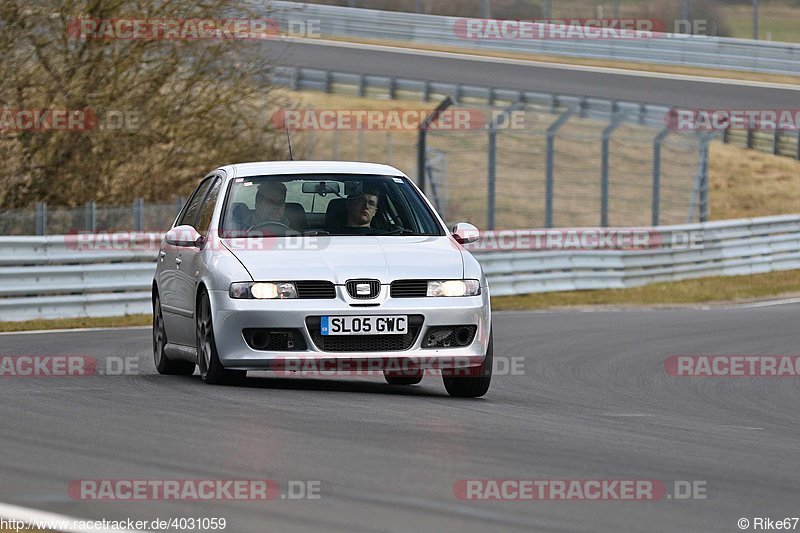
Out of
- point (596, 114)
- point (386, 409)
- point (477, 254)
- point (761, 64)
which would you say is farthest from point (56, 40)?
point (761, 64)

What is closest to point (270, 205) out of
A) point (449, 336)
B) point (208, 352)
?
point (208, 352)

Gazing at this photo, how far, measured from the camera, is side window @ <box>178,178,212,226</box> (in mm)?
12094

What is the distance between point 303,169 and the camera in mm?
11359

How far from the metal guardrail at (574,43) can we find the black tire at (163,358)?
92.4ft

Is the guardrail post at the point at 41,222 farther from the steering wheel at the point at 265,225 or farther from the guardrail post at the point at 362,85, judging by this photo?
the guardrail post at the point at 362,85

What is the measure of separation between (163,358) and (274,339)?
2217mm

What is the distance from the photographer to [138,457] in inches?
296

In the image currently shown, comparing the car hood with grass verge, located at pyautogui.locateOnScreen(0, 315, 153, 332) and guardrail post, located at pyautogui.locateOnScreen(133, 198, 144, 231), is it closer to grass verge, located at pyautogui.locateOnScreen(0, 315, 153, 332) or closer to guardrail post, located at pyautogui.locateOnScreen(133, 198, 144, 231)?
grass verge, located at pyautogui.locateOnScreen(0, 315, 153, 332)

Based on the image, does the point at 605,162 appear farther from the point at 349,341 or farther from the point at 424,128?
the point at 349,341

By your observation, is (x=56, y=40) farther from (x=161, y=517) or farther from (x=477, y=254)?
(x=161, y=517)

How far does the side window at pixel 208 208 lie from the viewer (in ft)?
37.7

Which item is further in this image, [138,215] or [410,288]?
[138,215]

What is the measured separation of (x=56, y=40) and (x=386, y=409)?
52.3 feet

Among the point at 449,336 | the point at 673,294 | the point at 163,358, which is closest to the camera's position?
the point at 449,336
